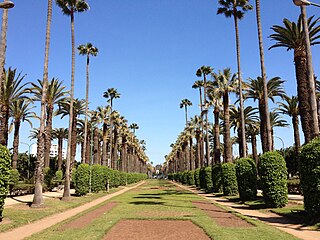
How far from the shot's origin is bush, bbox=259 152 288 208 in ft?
70.8

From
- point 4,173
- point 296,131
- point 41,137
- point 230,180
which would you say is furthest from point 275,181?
point 296,131

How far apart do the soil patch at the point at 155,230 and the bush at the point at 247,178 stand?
11.8 m

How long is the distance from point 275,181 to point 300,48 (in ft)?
41.3

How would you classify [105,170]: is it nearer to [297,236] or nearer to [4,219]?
[4,219]

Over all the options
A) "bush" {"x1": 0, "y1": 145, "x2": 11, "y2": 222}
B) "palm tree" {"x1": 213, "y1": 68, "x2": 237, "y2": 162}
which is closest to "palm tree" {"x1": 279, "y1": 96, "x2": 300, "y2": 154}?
Result: "palm tree" {"x1": 213, "y1": 68, "x2": 237, "y2": 162}

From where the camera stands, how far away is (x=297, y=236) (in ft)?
41.5

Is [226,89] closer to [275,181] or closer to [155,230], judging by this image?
[275,181]

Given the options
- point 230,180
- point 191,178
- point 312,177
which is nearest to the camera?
point 312,177

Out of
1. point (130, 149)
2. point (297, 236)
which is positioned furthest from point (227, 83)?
point (130, 149)

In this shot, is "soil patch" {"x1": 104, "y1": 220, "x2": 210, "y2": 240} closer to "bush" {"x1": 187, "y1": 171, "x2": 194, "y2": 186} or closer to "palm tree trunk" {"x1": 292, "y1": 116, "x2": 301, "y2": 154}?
"palm tree trunk" {"x1": 292, "y1": 116, "x2": 301, "y2": 154}

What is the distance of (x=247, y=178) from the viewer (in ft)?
87.6

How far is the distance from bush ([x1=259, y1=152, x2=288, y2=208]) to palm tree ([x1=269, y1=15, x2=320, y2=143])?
5747 mm

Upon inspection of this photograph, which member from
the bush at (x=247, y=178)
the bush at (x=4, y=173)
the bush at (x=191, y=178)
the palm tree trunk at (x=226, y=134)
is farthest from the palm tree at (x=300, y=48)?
the bush at (x=191, y=178)

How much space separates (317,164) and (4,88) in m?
34.6
